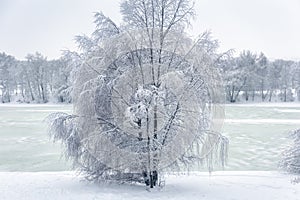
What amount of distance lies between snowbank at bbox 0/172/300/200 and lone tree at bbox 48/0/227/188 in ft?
1.54

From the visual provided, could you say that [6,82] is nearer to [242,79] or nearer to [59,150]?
[242,79]

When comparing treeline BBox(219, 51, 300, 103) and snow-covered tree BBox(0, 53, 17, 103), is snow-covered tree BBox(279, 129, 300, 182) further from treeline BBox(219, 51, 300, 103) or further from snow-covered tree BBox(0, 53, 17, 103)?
snow-covered tree BBox(0, 53, 17, 103)

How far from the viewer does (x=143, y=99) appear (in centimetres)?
723

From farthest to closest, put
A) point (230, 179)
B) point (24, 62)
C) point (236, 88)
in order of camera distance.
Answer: point (24, 62)
point (236, 88)
point (230, 179)

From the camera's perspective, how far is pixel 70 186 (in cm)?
785

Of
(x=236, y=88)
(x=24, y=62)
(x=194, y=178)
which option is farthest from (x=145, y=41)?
(x=24, y=62)

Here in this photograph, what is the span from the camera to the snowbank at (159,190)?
7.10m

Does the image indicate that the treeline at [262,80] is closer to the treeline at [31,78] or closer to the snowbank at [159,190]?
the treeline at [31,78]

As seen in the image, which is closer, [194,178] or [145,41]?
[145,41]

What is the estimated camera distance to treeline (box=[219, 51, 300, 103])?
49.3m

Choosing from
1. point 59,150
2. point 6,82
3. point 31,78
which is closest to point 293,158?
point 59,150

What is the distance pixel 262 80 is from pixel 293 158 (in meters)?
42.4

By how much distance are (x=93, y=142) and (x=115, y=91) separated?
3.90ft

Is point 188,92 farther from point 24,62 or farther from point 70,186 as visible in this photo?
point 24,62
